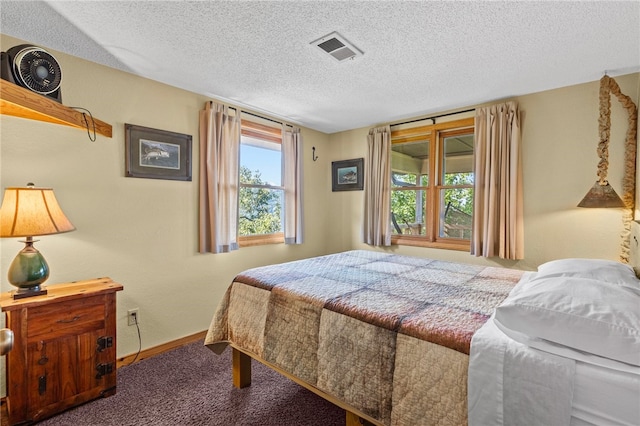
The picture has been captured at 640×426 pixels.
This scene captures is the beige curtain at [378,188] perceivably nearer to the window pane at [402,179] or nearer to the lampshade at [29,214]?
the window pane at [402,179]

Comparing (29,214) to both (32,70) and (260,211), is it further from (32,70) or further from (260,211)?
(260,211)

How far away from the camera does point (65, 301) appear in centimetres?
186

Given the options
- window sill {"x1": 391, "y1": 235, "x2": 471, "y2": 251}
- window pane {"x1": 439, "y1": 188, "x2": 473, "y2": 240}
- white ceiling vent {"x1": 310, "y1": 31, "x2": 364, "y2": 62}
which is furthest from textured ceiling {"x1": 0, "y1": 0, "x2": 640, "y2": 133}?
window sill {"x1": 391, "y1": 235, "x2": 471, "y2": 251}

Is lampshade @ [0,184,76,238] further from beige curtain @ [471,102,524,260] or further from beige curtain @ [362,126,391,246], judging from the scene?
beige curtain @ [471,102,524,260]

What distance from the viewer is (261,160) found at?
360 centimetres

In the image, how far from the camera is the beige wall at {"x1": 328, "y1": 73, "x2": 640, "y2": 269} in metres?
2.45

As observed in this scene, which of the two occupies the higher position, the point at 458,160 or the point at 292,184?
the point at 458,160

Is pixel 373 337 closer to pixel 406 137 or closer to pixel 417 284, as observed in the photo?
pixel 417 284

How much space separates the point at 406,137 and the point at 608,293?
2.88m

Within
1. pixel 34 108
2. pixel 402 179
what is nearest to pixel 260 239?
pixel 402 179

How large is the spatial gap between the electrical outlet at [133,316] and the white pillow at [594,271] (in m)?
2.97

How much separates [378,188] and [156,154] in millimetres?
2506

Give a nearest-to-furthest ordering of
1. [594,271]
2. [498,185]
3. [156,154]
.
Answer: [594,271]
[156,154]
[498,185]

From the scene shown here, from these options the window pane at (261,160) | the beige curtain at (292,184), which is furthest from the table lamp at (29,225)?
the beige curtain at (292,184)
